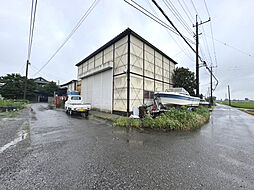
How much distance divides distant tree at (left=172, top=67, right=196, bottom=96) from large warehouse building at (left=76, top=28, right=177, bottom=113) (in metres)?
2.71

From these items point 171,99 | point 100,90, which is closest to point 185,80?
point 171,99

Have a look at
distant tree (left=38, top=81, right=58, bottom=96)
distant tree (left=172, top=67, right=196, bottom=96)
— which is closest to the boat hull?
distant tree (left=172, top=67, right=196, bottom=96)

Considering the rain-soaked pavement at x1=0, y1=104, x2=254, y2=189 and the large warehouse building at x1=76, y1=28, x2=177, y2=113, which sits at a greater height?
the large warehouse building at x1=76, y1=28, x2=177, y2=113

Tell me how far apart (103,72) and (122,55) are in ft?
10.9

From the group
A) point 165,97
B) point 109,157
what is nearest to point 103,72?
point 165,97

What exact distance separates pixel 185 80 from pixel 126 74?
419 inches

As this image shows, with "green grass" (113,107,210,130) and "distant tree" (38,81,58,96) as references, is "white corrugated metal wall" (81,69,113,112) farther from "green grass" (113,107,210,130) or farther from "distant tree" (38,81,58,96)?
"distant tree" (38,81,58,96)

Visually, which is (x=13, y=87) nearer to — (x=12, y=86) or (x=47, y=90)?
(x=12, y=86)

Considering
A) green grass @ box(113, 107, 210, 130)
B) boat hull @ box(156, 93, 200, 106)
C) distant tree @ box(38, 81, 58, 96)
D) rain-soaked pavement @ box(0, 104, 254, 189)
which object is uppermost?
distant tree @ box(38, 81, 58, 96)

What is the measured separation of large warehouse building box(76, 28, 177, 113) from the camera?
999 cm

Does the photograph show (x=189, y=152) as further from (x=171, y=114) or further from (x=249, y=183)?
(x=171, y=114)

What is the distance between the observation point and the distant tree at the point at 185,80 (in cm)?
1588

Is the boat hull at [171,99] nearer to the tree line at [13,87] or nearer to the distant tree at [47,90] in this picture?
the tree line at [13,87]

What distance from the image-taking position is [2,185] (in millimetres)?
1780
